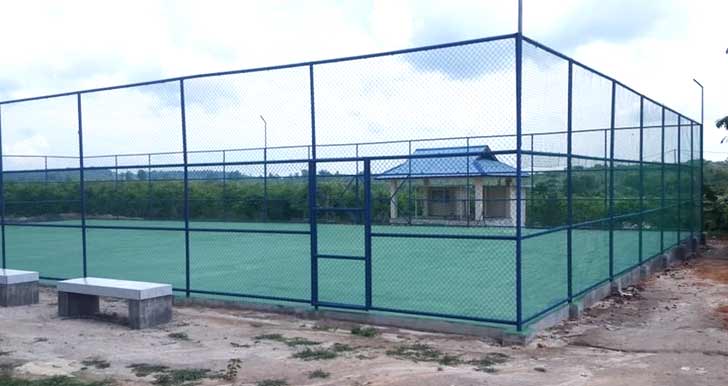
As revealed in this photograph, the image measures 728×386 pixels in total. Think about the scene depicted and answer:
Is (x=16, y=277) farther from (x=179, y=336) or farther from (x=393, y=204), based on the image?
(x=393, y=204)

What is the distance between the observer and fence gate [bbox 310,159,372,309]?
9242 mm

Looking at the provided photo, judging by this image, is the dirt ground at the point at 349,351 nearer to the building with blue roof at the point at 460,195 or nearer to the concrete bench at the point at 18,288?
the concrete bench at the point at 18,288

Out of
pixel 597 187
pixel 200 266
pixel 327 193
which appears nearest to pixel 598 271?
pixel 597 187

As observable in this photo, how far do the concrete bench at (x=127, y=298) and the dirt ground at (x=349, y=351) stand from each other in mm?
212

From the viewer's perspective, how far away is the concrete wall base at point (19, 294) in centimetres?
1087

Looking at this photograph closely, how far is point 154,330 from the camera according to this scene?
30.0ft

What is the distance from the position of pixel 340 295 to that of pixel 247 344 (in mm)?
2890

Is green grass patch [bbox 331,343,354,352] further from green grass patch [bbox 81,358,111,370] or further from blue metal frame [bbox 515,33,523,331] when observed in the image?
green grass patch [bbox 81,358,111,370]

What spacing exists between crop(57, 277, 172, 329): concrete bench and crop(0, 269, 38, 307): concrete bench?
128 centimetres

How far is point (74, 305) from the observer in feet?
33.2

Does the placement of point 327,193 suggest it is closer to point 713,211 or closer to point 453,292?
point 453,292

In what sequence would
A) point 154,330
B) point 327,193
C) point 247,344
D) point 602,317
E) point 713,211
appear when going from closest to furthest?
point 247,344
point 154,330
point 602,317
point 327,193
point 713,211

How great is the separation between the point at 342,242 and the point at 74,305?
1018 centimetres

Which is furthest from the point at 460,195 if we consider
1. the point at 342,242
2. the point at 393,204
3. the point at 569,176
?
the point at 569,176
